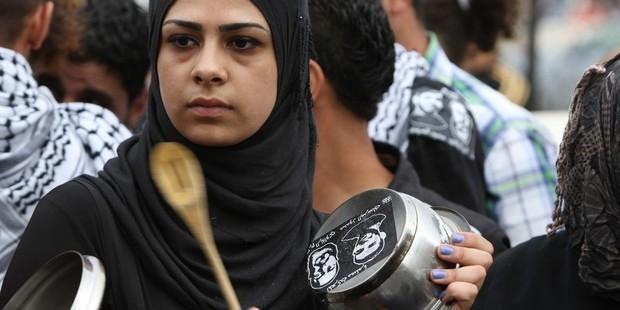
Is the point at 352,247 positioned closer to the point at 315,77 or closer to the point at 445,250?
the point at 445,250

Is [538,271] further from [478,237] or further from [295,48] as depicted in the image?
[295,48]

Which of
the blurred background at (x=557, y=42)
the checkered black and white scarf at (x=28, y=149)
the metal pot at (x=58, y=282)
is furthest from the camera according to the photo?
the blurred background at (x=557, y=42)

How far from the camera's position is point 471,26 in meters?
6.28

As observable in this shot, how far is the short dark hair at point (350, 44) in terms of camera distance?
12.4ft

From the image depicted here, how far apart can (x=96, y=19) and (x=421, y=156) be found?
1394 mm

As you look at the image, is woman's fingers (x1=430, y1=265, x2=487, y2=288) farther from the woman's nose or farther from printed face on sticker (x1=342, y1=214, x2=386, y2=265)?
the woman's nose

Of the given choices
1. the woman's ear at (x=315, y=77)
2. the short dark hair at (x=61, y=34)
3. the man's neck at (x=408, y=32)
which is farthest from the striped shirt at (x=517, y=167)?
the short dark hair at (x=61, y=34)

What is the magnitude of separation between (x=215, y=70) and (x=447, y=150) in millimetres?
1637

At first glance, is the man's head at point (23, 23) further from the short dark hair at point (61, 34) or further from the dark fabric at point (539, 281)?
the dark fabric at point (539, 281)

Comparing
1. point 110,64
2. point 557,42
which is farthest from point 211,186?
point 557,42

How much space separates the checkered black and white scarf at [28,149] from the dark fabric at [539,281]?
1091 mm

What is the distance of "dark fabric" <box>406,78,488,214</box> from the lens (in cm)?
418

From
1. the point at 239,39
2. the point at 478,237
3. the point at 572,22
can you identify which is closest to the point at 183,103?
the point at 239,39

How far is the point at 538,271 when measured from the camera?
2879mm
